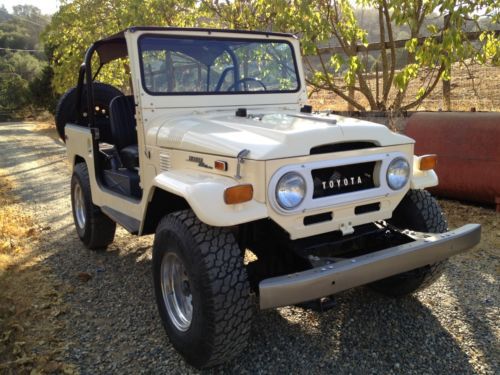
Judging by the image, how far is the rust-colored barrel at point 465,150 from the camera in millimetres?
5336

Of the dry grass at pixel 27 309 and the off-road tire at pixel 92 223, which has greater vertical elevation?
the off-road tire at pixel 92 223

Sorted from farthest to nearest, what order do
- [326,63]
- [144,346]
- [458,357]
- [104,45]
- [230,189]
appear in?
1. [326,63]
2. [104,45]
3. [144,346]
4. [458,357]
5. [230,189]

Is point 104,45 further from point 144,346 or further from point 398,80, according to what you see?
point 398,80

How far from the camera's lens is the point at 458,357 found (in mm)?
2850

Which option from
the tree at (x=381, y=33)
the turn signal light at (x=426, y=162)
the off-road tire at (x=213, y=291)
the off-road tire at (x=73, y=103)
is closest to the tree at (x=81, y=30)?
the tree at (x=381, y=33)

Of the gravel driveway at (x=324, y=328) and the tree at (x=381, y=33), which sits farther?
the tree at (x=381, y=33)

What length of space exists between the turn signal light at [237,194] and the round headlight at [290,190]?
0.63ft

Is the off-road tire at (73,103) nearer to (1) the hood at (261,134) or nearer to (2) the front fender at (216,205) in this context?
(1) the hood at (261,134)

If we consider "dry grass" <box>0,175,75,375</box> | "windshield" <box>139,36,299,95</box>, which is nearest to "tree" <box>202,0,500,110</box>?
"windshield" <box>139,36,299,95</box>

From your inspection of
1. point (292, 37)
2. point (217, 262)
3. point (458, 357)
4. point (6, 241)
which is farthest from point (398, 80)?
point (6, 241)

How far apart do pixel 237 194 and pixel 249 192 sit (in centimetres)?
8

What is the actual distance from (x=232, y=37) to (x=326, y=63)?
4.31m

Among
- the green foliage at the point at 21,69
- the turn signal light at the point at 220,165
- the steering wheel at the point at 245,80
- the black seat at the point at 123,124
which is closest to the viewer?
the turn signal light at the point at 220,165

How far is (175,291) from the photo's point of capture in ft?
9.98
